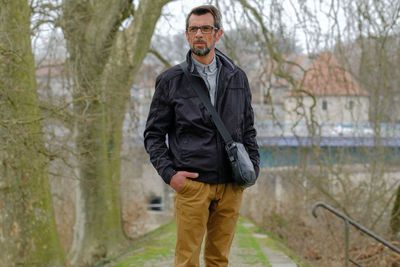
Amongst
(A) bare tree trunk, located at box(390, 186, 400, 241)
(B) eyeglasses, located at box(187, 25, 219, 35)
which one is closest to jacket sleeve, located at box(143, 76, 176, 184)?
(B) eyeglasses, located at box(187, 25, 219, 35)

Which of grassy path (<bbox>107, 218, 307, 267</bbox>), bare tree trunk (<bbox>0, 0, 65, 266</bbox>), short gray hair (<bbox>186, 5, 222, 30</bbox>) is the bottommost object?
grassy path (<bbox>107, 218, 307, 267</bbox>)

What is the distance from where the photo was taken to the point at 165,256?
20.5ft

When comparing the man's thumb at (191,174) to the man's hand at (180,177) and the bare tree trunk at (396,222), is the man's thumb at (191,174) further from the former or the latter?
the bare tree trunk at (396,222)

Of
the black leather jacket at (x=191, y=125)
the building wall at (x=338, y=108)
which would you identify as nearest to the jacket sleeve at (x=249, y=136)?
the black leather jacket at (x=191, y=125)

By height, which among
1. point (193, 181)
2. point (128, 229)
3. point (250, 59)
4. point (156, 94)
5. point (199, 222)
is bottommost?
point (128, 229)

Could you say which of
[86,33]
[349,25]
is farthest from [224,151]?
[349,25]

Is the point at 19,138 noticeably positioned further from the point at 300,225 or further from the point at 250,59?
the point at 300,225

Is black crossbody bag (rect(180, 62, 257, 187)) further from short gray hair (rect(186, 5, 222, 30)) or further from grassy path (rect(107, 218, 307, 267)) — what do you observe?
grassy path (rect(107, 218, 307, 267))

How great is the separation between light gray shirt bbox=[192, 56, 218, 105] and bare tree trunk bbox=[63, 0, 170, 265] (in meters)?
4.88

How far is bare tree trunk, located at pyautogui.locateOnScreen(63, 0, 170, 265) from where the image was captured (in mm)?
8758

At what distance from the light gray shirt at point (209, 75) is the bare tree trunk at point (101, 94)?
192 inches

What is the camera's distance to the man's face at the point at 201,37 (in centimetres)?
270

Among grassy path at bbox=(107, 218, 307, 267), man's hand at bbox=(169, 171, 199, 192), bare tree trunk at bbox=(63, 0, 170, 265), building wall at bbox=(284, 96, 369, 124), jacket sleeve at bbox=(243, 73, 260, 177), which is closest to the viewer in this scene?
man's hand at bbox=(169, 171, 199, 192)

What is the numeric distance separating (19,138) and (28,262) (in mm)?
2228
